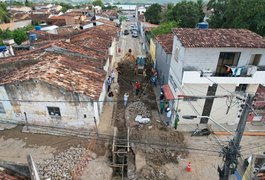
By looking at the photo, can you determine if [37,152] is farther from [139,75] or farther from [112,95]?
[139,75]

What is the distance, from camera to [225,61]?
15969mm

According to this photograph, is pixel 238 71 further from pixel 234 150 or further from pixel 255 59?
pixel 234 150

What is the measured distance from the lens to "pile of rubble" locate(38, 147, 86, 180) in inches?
493

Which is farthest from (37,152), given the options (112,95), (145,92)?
(145,92)

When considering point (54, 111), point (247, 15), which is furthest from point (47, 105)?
point (247, 15)

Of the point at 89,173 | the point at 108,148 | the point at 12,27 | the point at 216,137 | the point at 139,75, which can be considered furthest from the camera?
the point at 12,27

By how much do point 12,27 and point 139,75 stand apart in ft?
150

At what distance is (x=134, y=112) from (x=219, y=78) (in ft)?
27.5

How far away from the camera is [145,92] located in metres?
23.5

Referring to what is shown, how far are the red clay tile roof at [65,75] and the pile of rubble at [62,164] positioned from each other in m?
4.19

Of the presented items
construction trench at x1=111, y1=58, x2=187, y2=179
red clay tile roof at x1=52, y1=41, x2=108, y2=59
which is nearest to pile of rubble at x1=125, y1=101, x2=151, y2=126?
construction trench at x1=111, y1=58, x2=187, y2=179

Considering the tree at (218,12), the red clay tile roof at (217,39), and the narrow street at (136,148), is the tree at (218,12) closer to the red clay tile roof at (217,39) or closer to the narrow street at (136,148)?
the red clay tile roof at (217,39)

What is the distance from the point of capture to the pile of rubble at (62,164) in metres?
12.5

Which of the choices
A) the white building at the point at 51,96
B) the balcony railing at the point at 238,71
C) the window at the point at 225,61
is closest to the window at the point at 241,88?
the balcony railing at the point at 238,71
